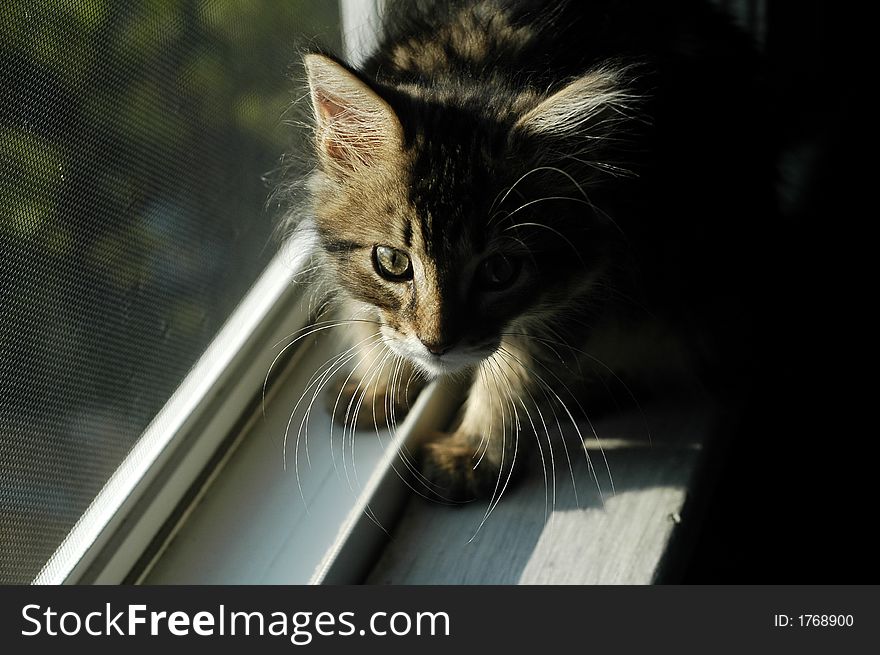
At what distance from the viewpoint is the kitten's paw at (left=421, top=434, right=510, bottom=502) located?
1281 mm

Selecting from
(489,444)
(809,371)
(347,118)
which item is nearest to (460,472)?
(489,444)

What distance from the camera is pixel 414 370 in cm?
133

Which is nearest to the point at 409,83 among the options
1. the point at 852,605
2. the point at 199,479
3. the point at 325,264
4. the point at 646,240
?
the point at 325,264

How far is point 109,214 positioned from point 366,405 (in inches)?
19.8

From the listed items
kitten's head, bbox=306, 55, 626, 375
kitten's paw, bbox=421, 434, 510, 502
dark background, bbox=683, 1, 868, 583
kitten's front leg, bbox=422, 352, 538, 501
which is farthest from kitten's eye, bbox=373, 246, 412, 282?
dark background, bbox=683, 1, 868, 583

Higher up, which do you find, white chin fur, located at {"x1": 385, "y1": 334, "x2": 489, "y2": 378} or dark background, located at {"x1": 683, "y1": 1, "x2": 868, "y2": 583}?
white chin fur, located at {"x1": 385, "y1": 334, "x2": 489, "y2": 378}

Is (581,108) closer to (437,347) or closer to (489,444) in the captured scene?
(437,347)

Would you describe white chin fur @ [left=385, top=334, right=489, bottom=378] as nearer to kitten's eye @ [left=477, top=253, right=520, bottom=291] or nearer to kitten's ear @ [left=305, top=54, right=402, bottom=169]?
kitten's eye @ [left=477, top=253, right=520, bottom=291]

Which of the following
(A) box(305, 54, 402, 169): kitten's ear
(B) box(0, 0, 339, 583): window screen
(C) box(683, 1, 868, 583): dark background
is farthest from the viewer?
(C) box(683, 1, 868, 583): dark background

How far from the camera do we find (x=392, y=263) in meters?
1.09

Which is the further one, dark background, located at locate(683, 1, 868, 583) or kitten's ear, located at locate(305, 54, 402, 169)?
dark background, located at locate(683, 1, 868, 583)

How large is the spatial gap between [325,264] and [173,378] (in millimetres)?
264

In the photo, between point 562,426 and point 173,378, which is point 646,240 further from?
point 173,378

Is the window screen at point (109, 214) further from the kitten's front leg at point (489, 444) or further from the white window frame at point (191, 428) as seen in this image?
the kitten's front leg at point (489, 444)
